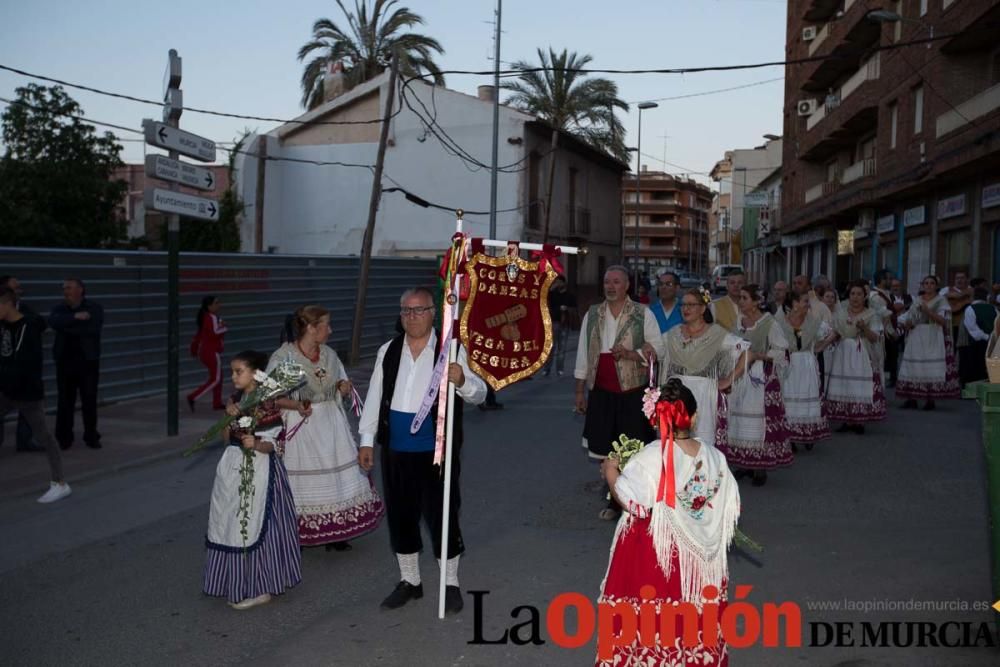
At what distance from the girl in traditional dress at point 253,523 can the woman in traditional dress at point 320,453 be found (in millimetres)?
593

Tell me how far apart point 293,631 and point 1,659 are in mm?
1436

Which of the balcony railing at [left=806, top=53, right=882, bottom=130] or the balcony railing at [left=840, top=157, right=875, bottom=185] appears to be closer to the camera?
the balcony railing at [left=806, top=53, right=882, bottom=130]

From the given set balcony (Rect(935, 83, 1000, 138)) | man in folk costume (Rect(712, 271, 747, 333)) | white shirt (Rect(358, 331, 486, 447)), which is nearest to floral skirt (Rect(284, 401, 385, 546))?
white shirt (Rect(358, 331, 486, 447))

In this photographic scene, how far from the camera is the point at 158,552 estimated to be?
670 cm

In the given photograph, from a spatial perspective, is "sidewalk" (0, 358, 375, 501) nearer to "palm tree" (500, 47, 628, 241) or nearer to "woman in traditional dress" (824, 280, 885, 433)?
"woman in traditional dress" (824, 280, 885, 433)

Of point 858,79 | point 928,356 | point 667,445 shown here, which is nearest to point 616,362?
point 667,445

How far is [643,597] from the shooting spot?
3.88m

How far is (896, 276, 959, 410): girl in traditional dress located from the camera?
45.9 feet

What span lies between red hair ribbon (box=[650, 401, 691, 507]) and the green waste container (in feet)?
5.80

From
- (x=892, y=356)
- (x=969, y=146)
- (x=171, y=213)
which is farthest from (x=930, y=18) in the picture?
(x=171, y=213)

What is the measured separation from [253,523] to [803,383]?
23.2ft

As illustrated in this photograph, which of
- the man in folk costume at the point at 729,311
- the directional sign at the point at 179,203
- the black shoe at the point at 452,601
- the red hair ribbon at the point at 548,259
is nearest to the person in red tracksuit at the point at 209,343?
the directional sign at the point at 179,203

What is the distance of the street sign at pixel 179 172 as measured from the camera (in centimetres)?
1041

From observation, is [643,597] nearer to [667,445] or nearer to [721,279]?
[667,445]
